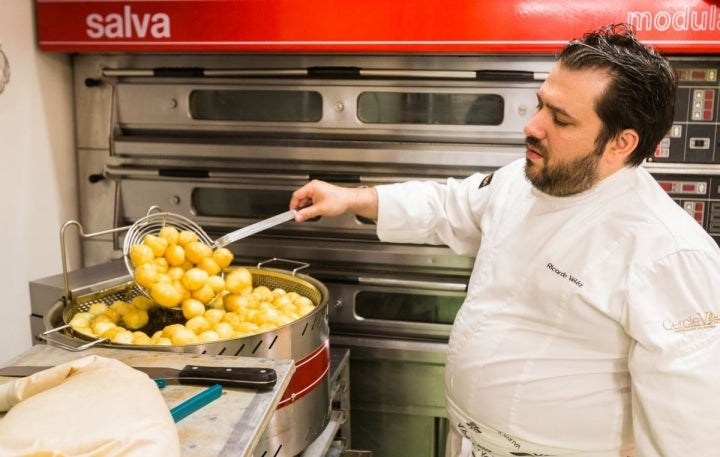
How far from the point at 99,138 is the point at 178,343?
1473mm

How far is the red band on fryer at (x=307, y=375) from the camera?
1.77 metres

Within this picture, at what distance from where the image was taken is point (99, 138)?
9.32ft

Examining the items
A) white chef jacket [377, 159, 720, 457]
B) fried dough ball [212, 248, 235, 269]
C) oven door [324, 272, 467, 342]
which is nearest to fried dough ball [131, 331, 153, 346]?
fried dough ball [212, 248, 235, 269]

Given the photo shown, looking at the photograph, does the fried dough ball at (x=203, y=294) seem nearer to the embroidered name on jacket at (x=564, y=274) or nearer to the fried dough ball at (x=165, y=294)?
the fried dough ball at (x=165, y=294)

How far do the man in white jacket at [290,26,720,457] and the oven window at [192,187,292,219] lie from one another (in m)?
1.11

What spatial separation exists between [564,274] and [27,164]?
7.04ft

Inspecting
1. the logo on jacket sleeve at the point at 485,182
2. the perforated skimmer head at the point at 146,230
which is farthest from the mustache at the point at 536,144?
the perforated skimmer head at the point at 146,230

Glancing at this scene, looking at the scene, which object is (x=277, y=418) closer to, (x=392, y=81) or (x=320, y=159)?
(x=320, y=159)

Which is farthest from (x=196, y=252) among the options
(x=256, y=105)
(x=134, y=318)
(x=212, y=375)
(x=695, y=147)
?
(x=695, y=147)

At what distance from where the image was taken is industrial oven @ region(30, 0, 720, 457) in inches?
94.3

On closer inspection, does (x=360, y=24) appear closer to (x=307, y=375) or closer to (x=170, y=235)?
(x=170, y=235)

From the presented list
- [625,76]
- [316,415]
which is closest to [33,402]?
[316,415]

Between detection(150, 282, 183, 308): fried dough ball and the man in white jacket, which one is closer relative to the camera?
the man in white jacket

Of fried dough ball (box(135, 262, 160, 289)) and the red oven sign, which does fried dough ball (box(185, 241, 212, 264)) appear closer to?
fried dough ball (box(135, 262, 160, 289))
